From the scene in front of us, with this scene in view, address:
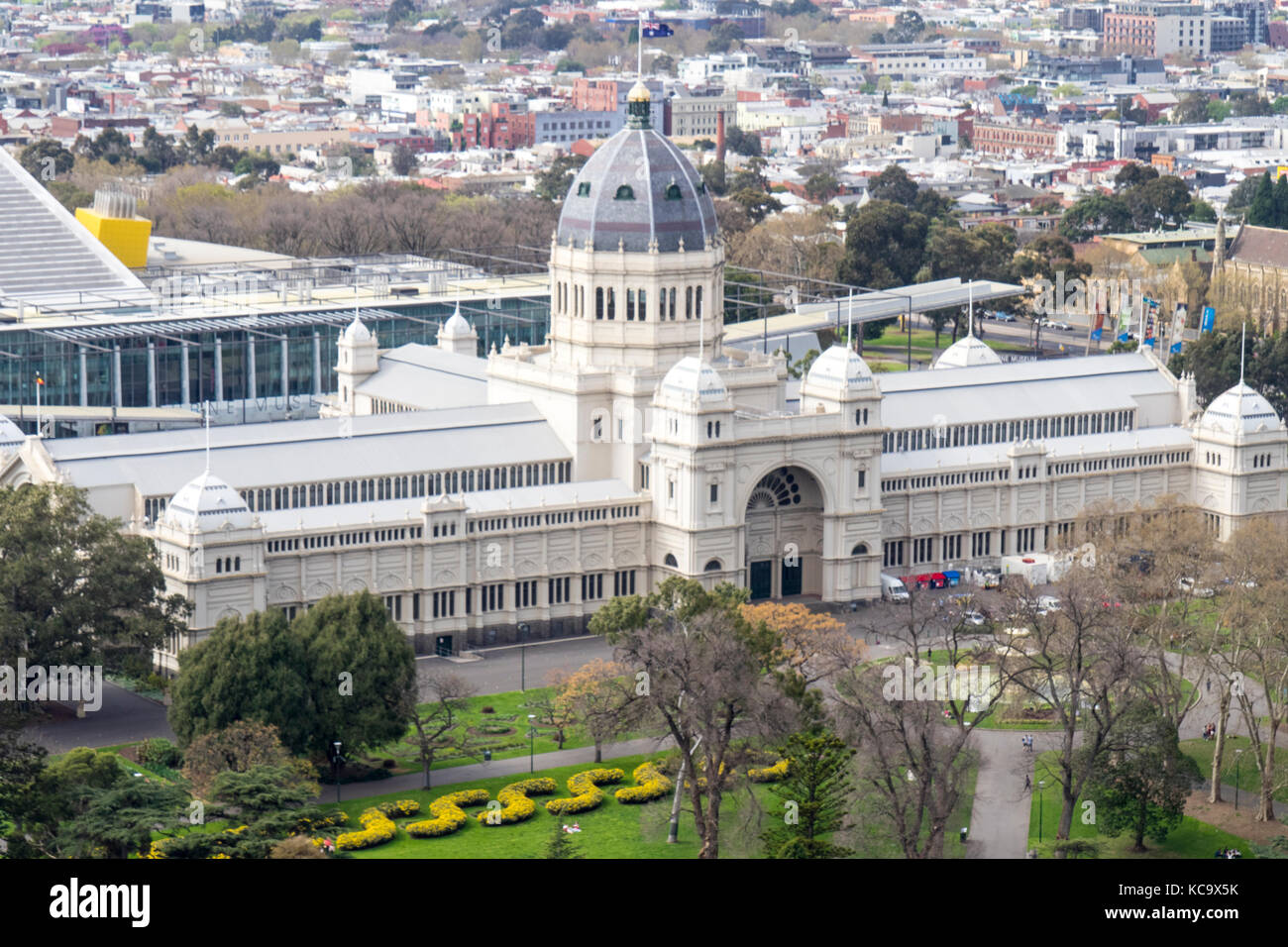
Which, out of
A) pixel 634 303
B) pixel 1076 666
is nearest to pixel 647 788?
pixel 1076 666

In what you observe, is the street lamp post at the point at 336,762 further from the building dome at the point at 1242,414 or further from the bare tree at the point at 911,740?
the building dome at the point at 1242,414

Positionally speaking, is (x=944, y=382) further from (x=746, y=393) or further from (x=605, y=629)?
(x=605, y=629)

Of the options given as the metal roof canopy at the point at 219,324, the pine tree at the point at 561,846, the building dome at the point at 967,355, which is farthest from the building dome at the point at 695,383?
the metal roof canopy at the point at 219,324

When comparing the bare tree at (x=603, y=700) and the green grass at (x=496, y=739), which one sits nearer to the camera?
the bare tree at (x=603, y=700)

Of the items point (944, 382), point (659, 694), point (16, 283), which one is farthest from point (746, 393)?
point (16, 283)

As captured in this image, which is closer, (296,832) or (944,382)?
(296,832)

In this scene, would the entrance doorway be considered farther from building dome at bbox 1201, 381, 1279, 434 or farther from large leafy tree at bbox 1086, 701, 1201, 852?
large leafy tree at bbox 1086, 701, 1201, 852

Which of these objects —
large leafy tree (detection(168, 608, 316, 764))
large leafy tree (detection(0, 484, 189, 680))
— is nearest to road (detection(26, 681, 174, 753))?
large leafy tree (detection(0, 484, 189, 680))
